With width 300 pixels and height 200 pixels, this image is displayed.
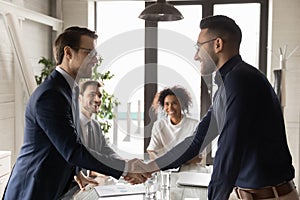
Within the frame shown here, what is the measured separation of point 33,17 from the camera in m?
3.62

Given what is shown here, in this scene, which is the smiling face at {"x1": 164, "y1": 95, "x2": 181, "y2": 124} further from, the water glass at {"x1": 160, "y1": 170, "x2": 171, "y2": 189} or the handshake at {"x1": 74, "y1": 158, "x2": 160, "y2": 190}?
the water glass at {"x1": 160, "y1": 170, "x2": 171, "y2": 189}

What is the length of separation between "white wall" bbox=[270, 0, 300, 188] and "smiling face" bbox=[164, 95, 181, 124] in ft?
4.24

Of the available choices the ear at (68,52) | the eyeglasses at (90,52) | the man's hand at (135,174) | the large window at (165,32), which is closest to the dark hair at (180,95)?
the large window at (165,32)

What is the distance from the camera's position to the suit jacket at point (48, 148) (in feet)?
5.41

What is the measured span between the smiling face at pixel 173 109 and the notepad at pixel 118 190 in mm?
1097

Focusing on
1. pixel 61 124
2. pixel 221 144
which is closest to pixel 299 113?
pixel 221 144

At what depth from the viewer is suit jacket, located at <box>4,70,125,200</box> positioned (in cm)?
165

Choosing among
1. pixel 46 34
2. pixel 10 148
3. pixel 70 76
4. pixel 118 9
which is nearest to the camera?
pixel 70 76

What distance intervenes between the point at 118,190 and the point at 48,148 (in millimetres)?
534

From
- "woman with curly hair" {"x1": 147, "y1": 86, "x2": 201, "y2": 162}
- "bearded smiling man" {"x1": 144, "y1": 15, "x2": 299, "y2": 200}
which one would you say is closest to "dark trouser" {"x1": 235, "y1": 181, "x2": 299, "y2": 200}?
"bearded smiling man" {"x1": 144, "y1": 15, "x2": 299, "y2": 200}

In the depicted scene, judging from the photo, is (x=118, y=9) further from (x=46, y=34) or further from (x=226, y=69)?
(x=226, y=69)

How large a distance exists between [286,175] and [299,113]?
7.75ft

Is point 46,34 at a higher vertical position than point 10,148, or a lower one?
higher

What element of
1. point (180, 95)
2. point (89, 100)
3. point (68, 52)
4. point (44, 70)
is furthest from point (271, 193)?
point (44, 70)
